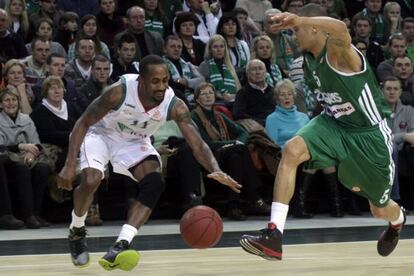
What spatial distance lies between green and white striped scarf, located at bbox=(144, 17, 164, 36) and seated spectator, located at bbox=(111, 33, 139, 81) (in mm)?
1217

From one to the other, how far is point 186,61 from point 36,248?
13.9ft

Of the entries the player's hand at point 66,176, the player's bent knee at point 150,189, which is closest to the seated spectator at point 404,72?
the player's bent knee at point 150,189

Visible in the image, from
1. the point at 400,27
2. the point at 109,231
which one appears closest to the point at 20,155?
the point at 109,231

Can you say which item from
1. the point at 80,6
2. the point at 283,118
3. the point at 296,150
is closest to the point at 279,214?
the point at 296,150

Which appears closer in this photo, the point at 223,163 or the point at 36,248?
the point at 36,248

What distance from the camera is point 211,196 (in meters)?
11.1

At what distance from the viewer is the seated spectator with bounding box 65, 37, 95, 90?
37.1 ft

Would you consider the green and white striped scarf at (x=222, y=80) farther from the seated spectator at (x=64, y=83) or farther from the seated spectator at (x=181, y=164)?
the seated spectator at (x=64, y=83)

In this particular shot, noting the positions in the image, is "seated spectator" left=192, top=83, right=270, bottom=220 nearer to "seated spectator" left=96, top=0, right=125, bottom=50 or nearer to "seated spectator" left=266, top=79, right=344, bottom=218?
"seated spectator" left=266, top=79, right=344, bottom=218

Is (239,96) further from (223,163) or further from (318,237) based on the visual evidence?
(318,237)

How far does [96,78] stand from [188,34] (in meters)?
1.95

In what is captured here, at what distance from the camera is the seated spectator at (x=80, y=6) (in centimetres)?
1286

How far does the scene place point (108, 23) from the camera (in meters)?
12.8

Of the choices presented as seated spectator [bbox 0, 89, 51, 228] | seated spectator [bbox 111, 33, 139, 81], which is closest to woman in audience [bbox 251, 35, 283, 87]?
seated spectator [bbox 111, 33, 139, 81]
